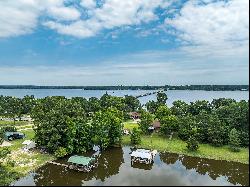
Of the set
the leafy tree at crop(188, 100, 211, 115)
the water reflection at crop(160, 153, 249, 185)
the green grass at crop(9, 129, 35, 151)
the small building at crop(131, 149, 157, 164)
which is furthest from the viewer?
the leafy tree at crop(188, 100, 211, 115)

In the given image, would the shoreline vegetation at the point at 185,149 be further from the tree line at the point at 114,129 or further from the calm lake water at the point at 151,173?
the calm lake water at the point at 151,173

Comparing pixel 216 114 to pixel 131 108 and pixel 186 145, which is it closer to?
pixel 186 145

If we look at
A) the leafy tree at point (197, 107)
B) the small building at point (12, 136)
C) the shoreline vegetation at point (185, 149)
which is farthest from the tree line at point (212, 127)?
the small building at point (12, 136)

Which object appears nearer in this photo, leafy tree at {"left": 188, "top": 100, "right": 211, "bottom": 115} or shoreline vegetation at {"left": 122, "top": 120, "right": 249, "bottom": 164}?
shoreline vegetation at {"left": 122, "top": 120, "right": 249, "bottom": 164}

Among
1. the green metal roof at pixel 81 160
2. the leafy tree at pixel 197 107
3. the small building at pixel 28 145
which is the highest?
the leafy tree at pixel 197 107

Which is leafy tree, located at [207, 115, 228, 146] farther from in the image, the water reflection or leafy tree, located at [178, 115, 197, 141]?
the water reflection

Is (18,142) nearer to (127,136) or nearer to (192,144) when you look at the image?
(127,136)

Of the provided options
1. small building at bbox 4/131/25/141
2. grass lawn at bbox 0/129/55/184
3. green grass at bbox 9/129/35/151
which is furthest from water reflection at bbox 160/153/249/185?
small building at bbox 4/131/25/141
